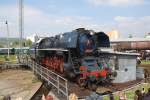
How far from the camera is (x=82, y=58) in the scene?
66.5ft

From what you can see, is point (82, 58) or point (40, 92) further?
point (82, 58)

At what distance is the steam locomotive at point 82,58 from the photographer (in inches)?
755

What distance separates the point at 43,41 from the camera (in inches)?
1152

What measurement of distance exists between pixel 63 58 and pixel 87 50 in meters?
1.89

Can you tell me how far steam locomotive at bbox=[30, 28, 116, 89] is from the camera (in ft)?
62.9

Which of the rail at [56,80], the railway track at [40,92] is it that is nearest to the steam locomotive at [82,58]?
the rail at [56,80]

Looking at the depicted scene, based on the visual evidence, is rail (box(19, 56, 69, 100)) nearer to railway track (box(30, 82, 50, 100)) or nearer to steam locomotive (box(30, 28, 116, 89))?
railway track (box(30, 82, 50, 100))

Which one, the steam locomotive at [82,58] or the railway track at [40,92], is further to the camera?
the steam locomotive at [82,58]

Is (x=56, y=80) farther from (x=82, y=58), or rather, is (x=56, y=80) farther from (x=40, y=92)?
(x=82, y=58)

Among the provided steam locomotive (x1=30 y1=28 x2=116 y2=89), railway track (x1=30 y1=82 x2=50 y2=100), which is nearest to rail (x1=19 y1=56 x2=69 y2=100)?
railway track (x1=30 y1=82 x2=50 y2=100)

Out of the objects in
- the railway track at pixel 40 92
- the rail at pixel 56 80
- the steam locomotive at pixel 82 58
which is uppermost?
the steam locomotive at pixel 82 58

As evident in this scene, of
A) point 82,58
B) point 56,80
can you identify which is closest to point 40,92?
point 56,80

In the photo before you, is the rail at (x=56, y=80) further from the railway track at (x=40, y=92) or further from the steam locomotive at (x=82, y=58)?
the steam locomotive at (x=82, y=58)

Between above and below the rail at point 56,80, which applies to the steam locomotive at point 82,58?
above
